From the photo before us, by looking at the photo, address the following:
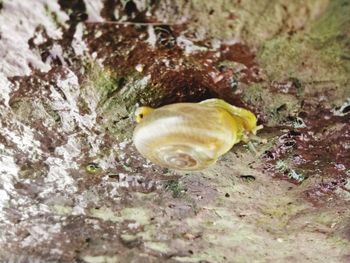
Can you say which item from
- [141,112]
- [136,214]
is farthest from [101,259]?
[141,112]

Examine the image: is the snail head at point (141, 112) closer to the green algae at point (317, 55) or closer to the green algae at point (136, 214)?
the green algae at point (317, 55)

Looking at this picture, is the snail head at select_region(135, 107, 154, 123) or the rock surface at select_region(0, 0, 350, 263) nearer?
the rock surface at select_region(0, 0, 350, 263)

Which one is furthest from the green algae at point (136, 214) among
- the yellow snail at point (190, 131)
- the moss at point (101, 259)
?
the yellow snail at point (190, 131)

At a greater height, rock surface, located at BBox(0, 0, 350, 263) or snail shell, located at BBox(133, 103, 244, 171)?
rock surface, located at BBox(0, 0, 350, 263)

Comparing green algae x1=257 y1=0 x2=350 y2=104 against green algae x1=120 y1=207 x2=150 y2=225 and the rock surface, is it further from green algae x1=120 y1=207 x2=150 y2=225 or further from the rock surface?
green algae x1=120 y1=207 x2=150 y2=225

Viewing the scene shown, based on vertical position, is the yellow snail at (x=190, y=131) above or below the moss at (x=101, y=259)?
below

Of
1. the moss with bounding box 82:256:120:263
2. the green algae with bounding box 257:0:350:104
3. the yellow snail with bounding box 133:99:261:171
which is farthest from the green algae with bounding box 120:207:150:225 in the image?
the green algae with bounding box 257:0:350:104

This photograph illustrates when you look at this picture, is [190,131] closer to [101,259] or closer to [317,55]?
[317,55]

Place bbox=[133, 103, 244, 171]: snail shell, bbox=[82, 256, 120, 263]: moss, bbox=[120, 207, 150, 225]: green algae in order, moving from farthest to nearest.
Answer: bbox=[82, 256, 120, 263]: moss, bbox=[120, 207, 150, 225]: green algae, bbox=[133, 103, 244, 171]: snail shell
